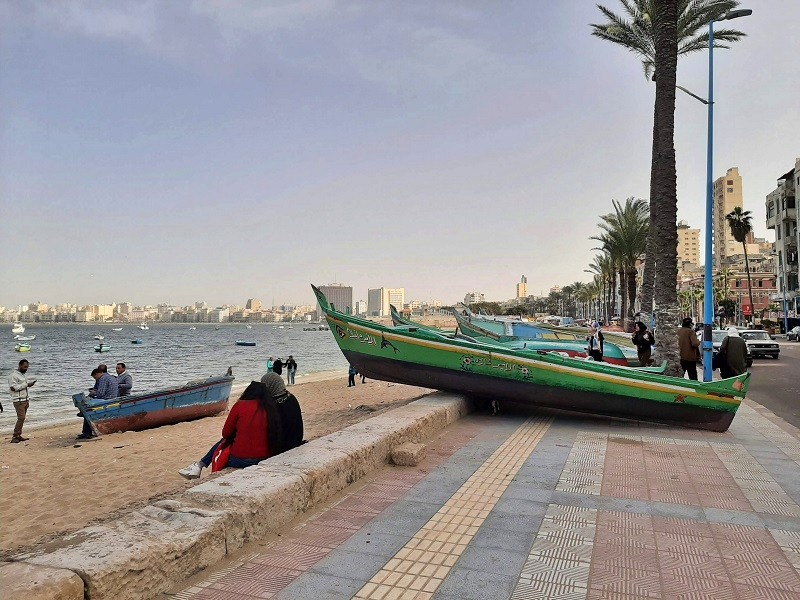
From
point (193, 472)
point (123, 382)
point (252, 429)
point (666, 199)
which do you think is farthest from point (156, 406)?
point (666, 199)

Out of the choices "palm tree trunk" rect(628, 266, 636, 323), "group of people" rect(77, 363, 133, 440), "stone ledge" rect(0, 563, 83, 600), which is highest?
"palm tree trunk" rect(628, 266, 636, 323)

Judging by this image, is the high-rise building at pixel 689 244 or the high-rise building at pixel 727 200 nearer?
the high-rise building at pixel 727 200

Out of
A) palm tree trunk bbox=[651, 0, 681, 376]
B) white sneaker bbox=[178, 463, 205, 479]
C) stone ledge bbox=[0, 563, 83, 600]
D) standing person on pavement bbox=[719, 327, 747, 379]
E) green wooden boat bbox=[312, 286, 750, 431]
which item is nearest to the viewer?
stone ledge bbox=[0, 563, 83, 600]

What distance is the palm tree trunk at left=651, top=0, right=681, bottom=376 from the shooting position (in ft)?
42.9

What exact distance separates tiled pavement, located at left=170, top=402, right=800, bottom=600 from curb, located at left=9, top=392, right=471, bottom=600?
16 cm

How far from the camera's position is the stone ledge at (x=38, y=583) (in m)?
2.38

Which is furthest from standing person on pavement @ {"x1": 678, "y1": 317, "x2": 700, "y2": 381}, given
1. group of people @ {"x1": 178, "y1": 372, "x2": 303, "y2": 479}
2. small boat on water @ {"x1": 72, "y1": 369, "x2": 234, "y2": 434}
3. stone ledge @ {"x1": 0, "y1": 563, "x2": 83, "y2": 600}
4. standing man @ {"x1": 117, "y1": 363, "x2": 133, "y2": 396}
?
standing man @ {"x1": 117, "y1": 363, "x2": 133, "y2": 396}

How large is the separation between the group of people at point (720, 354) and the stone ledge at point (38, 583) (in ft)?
36.3

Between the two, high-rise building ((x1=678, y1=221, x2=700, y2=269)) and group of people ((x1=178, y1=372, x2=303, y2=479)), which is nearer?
group of people ((x1=178, y1=372, x2=303, y2=479))

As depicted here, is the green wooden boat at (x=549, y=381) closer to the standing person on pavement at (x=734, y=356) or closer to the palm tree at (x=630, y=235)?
the standing person on pavement at (x=734, y=356)

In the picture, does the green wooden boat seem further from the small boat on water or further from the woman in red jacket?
the small boat on water

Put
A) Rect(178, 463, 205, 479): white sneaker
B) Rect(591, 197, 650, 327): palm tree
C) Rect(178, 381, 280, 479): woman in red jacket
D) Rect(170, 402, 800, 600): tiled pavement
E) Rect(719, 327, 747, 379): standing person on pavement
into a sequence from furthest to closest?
Rect(591, 197, 650, 327): palm tree < Rect(719, 327, 747, 379): standing person on pavement < Rect(178, 463, 205, 479): white sneaker < Rect(178, 381, 280, 479): woman in red jacket < Rect(170, 402, 800, 600): tiled pavement

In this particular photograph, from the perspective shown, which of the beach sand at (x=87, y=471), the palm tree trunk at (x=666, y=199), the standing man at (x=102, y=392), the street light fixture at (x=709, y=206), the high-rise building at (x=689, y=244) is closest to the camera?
the beach sand at (x=87, y=471)

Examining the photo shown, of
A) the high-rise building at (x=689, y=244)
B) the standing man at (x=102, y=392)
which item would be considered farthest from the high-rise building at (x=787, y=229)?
the high-rise building at (x=689, y=244)
